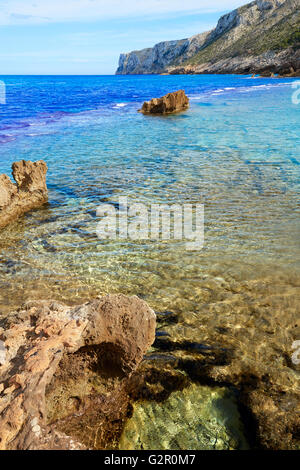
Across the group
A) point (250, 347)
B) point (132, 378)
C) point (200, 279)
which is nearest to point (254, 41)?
point (200, 279)

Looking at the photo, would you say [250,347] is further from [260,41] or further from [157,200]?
[260,41]

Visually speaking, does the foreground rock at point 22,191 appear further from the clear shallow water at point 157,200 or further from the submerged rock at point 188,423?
the submerged rock at point 188,423

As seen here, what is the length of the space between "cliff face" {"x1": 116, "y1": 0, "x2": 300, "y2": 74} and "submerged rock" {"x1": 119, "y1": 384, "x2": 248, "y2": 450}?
263ft

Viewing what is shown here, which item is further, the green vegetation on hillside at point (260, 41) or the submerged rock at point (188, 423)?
the green vegetation on hillside at point (260, 41)

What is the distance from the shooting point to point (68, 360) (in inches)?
114

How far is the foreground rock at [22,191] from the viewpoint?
24.7 ft

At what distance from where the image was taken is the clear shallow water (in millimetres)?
4930

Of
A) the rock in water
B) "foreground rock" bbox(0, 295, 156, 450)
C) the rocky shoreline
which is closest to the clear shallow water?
the rocky shoreline

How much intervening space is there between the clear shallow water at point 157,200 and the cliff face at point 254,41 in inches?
2664

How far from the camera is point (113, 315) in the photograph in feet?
9.79

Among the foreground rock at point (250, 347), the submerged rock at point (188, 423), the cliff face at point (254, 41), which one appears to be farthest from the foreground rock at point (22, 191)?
the cliff face at point (254, 41)
